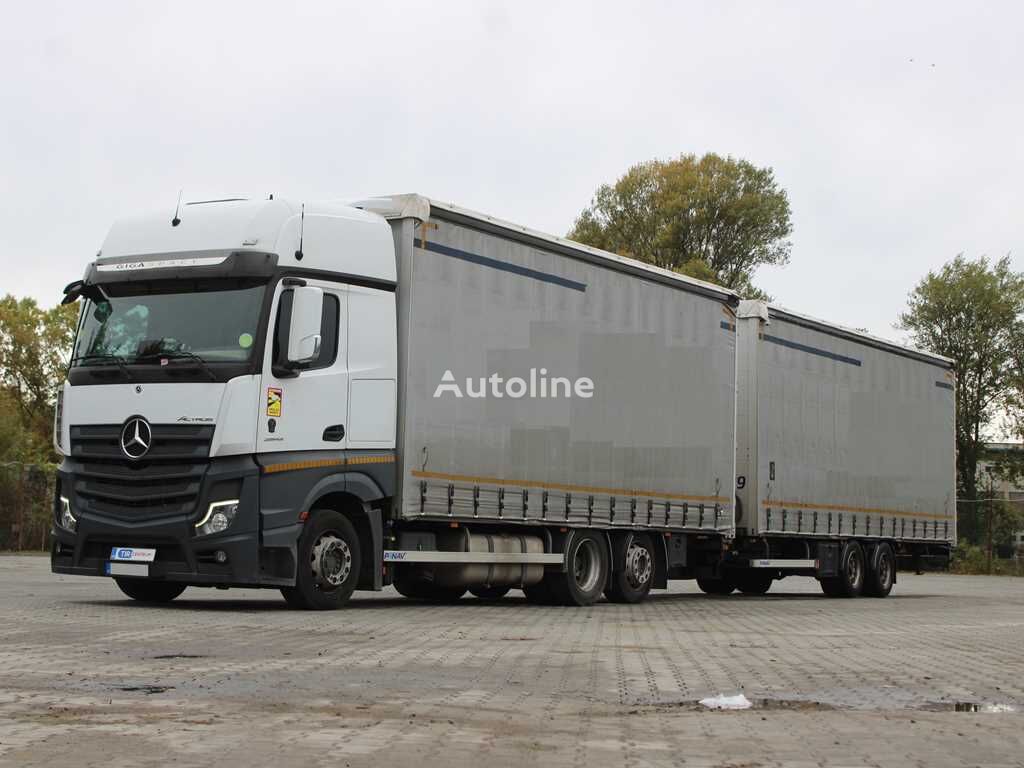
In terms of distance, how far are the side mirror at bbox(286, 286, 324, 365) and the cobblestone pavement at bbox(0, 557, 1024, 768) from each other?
248 centimetres

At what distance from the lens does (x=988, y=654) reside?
1248cm

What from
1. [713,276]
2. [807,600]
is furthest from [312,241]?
[713,276]

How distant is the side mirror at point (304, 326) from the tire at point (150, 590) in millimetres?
3195

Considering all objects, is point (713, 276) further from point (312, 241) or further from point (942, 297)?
point (312, 241)

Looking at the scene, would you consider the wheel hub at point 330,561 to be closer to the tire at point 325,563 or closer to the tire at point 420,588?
the tire at point 325,563

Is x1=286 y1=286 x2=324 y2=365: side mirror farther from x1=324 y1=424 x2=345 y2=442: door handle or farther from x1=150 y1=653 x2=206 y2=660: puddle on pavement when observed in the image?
x1=150 y1=653 x2=206 y2=660: puddle on pavement

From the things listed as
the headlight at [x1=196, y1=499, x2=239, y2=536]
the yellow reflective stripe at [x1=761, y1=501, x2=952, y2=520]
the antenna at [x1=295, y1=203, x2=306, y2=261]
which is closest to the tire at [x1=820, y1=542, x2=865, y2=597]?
the yellow reflective stripe at [x1=761, y1=501, x2=952, y2=520]

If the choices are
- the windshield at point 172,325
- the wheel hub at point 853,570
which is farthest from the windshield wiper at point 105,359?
the wheel hub at point 853,570

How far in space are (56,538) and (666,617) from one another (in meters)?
6.65

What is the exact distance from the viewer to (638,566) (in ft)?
64.9

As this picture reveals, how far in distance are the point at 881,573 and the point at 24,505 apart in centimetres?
1950

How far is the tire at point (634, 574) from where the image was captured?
19.5 metres

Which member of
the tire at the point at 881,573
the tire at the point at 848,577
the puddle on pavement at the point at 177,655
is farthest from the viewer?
the tire at the point at 881,573

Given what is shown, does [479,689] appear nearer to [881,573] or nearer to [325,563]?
[325,563]
